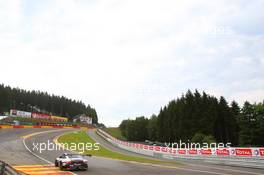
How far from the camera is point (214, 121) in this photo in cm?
7956

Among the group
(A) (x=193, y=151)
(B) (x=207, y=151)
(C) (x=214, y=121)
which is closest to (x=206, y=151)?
(B) (x=207, y=151)

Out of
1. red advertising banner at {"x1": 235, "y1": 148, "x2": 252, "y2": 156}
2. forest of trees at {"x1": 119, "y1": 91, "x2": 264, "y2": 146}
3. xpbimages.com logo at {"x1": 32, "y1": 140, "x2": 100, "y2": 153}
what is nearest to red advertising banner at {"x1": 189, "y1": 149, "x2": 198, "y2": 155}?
red advertising banner at {"x1": 235, "y1": 148, "x2": 252, "y2": 156}

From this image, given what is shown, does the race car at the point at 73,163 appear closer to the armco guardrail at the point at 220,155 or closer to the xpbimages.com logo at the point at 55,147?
the armco guardrail at the point at 220,155

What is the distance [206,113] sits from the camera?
77.4 m

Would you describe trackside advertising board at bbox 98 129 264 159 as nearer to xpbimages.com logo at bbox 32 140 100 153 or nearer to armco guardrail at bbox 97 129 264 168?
armco guardrail at bbox 97 129 264 168

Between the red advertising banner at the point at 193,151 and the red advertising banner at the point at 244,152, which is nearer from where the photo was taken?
the red advertising banner at the point at 244,152

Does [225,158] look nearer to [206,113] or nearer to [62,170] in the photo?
[62,170]

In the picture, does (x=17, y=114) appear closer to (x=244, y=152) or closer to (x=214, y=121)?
(x=214, y=121)

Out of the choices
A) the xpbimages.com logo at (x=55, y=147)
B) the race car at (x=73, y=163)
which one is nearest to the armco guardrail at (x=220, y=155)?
the xpbimages.com logo at (x=55, y=147)

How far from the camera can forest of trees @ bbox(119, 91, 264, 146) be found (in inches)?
2871

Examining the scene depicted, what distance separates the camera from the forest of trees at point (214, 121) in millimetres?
72919

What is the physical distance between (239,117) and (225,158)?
4649cm

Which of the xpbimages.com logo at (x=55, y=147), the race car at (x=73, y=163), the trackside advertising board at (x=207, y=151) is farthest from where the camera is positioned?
the xpbimages.com logo at (x=55, y=147)

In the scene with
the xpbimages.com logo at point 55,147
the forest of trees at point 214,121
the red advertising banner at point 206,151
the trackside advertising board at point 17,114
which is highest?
the trackside advertising board at point 17,114
